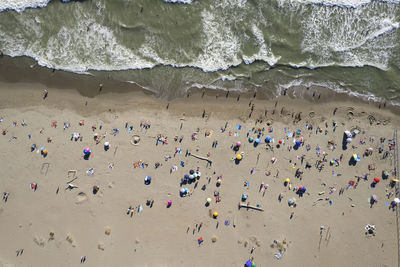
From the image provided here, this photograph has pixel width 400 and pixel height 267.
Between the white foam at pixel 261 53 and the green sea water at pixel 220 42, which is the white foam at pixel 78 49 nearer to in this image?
the green sea water at pixel 220 42

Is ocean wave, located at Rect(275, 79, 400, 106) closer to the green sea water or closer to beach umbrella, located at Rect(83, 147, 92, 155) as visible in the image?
the green sea water

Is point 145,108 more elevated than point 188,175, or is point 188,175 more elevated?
point 145,108

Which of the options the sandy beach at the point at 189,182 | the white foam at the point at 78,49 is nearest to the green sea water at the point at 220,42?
the white foam at the point at 78,49

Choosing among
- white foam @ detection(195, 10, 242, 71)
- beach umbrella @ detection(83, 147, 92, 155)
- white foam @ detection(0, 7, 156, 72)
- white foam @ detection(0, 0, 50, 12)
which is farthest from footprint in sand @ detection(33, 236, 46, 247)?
white foam @ detection(195, 10, 242, 71)

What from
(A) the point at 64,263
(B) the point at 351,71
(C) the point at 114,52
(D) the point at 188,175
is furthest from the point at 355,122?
(A) the point at 64,263

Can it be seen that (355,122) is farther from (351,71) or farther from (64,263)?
(64,263)

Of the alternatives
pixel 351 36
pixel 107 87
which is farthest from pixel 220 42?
pixel 351 36

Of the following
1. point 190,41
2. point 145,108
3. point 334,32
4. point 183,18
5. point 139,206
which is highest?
point 334,32
